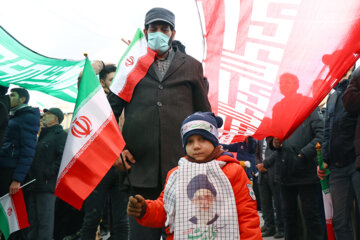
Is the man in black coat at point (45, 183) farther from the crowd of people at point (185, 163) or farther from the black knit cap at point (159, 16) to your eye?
the black knit cap at point (159, 16)

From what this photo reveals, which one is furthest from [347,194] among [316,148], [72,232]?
[72,232]

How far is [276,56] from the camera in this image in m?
2.89

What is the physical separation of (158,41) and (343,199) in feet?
7.54

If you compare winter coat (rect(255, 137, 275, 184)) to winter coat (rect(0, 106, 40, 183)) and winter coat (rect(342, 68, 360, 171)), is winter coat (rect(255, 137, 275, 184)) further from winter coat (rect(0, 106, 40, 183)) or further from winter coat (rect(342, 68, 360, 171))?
winter coat (rect(0, 106, 40, 183))

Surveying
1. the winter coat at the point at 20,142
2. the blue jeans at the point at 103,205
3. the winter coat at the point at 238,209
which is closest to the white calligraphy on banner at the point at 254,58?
the winter coat at the point at 238,209

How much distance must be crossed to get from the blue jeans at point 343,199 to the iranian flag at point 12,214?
339 centimetres

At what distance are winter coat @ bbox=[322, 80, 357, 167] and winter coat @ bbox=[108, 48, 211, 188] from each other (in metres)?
1.58

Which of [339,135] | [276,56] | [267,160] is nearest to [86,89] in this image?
[276,56]

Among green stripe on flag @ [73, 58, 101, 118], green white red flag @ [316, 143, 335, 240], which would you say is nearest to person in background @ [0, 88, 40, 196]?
green stripe on flag @ [73, 58, 101, 118]

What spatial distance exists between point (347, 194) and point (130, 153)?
217 centimetres

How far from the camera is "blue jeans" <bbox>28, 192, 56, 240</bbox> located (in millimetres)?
4680

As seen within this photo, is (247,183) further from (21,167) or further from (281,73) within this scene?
(21,167)

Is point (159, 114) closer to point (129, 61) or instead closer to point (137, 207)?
point (129, 61)

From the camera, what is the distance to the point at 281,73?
285 centimetres
